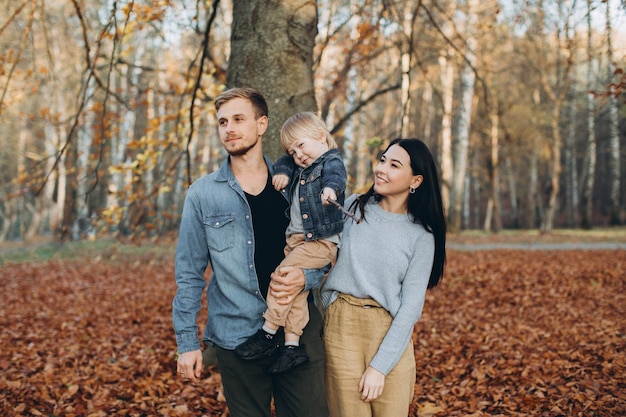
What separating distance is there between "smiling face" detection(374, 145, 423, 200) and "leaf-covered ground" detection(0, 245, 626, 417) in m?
2.29

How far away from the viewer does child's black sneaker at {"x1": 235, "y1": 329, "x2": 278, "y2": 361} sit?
2342mm

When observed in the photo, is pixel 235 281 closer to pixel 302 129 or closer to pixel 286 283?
pixel 286 283

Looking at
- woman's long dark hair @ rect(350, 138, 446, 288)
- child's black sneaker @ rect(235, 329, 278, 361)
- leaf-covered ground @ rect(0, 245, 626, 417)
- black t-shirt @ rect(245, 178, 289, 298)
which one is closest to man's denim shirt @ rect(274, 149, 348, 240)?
black t-shirt @ rect(245, 178, 289, 298)

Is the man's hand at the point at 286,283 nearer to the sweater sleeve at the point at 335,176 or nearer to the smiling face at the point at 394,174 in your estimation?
the sweater sleeve at the point at 335,176

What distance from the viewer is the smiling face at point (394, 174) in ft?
8.19

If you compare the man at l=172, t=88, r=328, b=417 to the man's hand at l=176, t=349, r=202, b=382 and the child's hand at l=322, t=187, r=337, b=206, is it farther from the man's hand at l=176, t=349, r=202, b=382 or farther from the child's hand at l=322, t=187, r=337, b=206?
the child's hand at l=322, t=187, r=337, b=206

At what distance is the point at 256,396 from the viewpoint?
7.86 ft

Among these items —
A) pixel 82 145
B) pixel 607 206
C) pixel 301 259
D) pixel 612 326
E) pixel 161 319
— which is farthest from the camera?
pixel 607 206

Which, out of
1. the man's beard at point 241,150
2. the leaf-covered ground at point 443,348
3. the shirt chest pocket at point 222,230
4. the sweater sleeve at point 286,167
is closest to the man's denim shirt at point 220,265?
the shirt chest pocket at point 222,230

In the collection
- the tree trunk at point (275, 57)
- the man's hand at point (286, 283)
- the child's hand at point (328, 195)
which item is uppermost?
the tree trunk at point (275, 57)

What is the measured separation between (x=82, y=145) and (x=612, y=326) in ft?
61.3

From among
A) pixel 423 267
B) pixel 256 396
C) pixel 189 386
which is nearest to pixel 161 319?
pixel 189 386

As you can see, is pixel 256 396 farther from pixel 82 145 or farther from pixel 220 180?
pixel 82 145

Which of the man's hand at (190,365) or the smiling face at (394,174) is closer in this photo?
the man's hand at (190,365)
